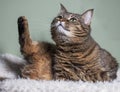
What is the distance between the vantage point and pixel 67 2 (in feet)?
5.90

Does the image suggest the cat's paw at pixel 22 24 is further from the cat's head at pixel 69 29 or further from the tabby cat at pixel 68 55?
the cat's head at pixel 69 29

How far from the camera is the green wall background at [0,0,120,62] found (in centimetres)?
173

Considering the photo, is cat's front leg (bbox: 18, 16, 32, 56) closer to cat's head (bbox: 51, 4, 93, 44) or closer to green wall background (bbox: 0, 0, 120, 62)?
cat's head (bbox: 51, 4, 93, 44)

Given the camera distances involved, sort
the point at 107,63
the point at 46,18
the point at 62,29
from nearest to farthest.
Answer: the point at 62,29, the point at 107,63, the point at 46,18

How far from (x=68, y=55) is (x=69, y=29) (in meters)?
0.13

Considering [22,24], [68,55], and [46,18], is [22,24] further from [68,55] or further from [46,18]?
[46,18]

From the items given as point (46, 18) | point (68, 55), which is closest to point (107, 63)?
point (68, 55)

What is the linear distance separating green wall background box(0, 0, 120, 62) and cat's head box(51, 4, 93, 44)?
1.33 feet

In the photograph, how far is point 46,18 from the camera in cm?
177

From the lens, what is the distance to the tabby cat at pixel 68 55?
4.31ft

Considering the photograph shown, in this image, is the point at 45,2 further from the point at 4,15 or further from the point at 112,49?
the point at 112,49

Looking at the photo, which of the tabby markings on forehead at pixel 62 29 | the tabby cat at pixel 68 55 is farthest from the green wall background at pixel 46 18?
the tabby markings on forehead at pixel 62 29

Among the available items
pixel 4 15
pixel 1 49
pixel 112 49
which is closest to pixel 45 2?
pixel 4 15

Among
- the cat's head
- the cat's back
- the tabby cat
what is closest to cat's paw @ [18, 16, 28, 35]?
the tabby cat
